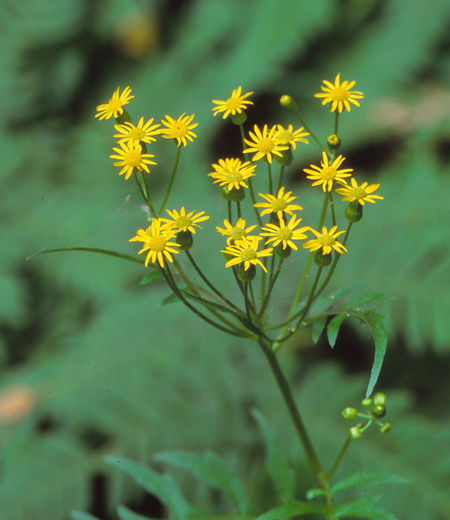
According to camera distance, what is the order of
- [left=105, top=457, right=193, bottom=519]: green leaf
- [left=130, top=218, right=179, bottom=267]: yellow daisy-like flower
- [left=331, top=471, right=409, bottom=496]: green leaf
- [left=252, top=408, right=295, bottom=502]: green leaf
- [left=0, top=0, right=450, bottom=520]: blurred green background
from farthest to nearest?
1. [left=0, top=0, right=450, bottom=520]: blurred green background
2. [left=105, top=457, right=193, bottom=519]: green leaf
3. [left=252, top=408, right=295, bottom=502]: green leaf
4. [left=331, top=471, right=409, bottom=496]: green leaf
5. [left=130, top=218, right=179, bottom=267]: yellow daisy-like flower

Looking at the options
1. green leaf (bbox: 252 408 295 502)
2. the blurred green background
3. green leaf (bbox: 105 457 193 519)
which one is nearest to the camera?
green leaf (bbox: 252 408 295 502)

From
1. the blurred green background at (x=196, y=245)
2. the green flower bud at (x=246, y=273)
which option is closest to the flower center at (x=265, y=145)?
the green flower bud at (x=246, y=273)

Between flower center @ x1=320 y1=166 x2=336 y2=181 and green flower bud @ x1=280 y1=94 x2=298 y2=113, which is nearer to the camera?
flower center @ x1=320 y1=166 x2=336 y2=181

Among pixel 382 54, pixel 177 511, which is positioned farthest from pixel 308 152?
pixel 177 511

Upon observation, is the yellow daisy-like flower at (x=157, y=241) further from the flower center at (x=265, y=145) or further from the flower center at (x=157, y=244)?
the flower center at (x=265, y=145)

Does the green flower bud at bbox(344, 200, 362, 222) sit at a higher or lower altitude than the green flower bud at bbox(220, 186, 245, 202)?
lower

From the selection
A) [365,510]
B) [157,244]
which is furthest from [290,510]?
[157,244]

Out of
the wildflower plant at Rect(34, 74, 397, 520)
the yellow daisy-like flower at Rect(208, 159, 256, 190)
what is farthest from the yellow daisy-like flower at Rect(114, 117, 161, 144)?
the yellow daisy-like flower at Rect(208, 159, 256, 190)

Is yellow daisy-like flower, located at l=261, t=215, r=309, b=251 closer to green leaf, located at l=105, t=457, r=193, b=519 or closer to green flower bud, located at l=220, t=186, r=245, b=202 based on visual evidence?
green flower bud, located at l=220, t=186, r=245, b=202
